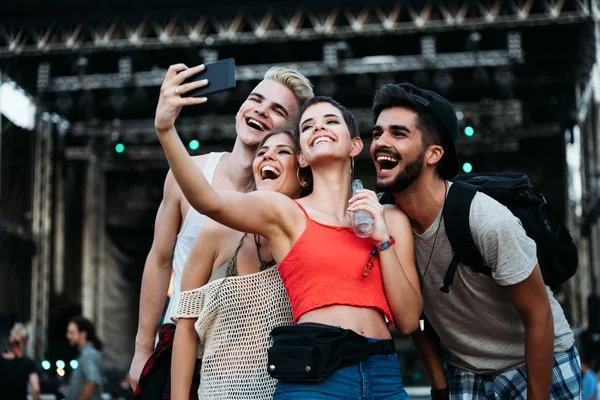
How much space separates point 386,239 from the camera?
10.1ft

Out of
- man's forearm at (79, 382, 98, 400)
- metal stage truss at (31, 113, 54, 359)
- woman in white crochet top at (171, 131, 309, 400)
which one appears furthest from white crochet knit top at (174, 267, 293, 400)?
metal stage truss at (31, 113, 54, 359)

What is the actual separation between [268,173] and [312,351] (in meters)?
0.87

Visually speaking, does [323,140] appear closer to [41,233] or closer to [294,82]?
[294,82]

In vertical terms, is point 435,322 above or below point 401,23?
below

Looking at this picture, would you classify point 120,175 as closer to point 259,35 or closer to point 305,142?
point 259,35

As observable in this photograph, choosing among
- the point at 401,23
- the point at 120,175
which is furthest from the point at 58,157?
the point at 401,23

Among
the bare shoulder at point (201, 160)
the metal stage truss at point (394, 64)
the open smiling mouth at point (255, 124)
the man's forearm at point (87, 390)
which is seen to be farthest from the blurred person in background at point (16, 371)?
the metal stage truss at point (394, 64)

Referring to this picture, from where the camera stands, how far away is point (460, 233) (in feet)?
11.2

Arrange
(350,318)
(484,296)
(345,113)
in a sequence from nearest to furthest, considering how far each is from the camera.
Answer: (350,318)
(345,113)
(484,296)

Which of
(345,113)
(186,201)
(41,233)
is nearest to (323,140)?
(345,113)

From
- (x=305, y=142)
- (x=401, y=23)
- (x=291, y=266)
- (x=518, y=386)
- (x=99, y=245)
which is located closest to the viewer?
(x=291, y=266)

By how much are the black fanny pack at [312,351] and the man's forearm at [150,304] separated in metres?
1.08

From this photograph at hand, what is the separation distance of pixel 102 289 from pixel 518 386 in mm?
15539

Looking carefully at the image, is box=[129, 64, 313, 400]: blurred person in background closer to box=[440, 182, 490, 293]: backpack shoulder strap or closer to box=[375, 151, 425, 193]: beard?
box=[375, 151, 425, 193]: beard
